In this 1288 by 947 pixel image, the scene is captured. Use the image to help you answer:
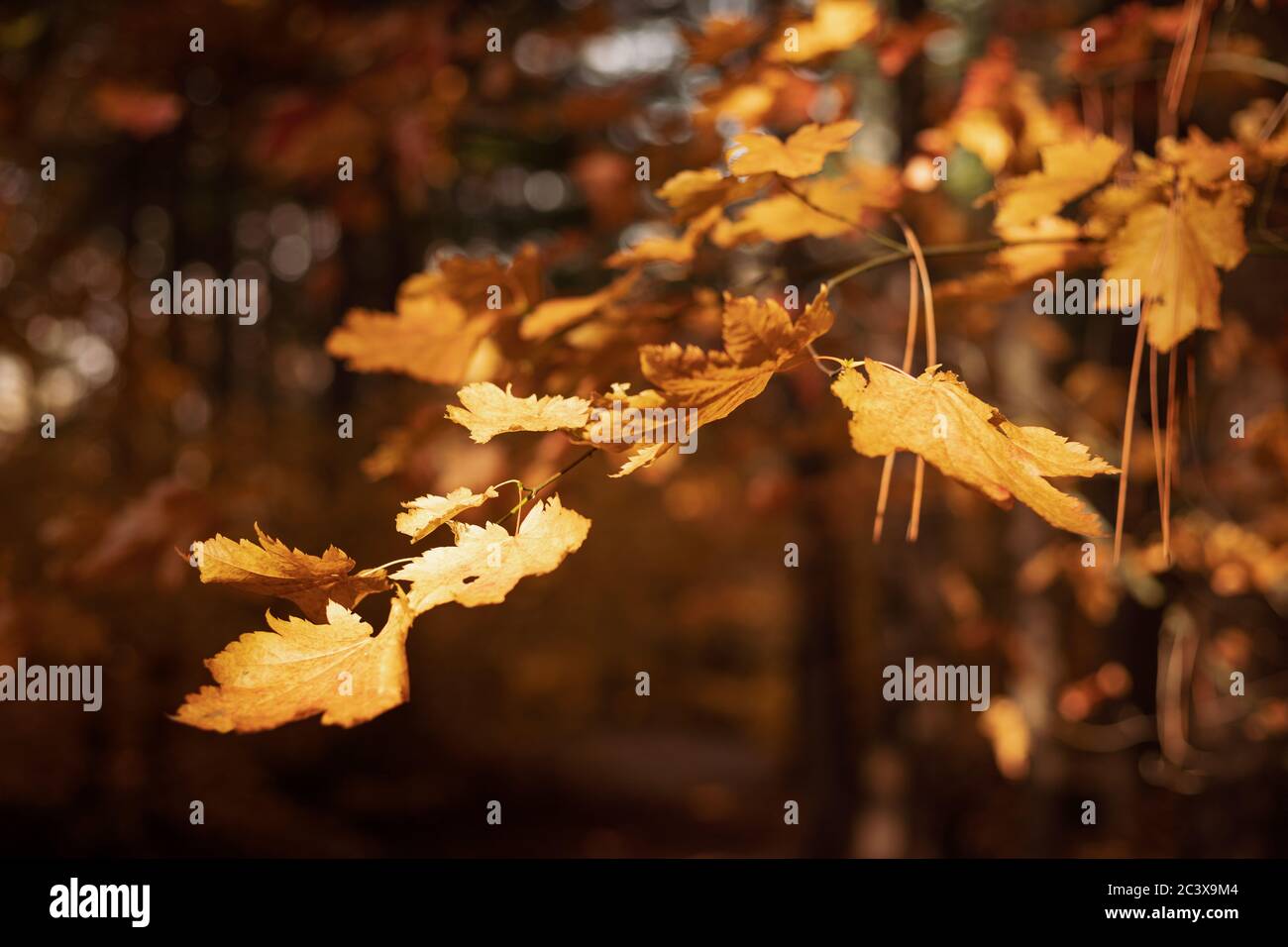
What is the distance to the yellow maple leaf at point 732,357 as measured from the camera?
0.84 meters

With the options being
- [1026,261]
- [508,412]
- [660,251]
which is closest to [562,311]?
[660,251]

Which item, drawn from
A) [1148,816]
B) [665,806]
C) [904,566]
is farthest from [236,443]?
[665,806]

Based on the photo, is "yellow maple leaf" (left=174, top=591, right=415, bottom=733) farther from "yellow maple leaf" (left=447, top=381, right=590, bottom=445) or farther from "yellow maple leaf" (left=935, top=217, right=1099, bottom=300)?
"yellow maple leaf" (left=935, top=217, right=1099, bottom=300)

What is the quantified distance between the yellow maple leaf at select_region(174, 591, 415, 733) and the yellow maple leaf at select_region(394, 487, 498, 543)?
79mm

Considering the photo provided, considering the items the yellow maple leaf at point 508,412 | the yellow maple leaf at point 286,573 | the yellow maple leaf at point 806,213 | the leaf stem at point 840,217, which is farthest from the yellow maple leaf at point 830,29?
the yellow maple leaf at point 286,573

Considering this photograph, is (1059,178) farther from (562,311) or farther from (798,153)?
(562,311)

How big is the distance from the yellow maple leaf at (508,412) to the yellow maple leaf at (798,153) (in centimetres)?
41

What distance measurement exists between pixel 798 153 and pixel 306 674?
0.82 metres

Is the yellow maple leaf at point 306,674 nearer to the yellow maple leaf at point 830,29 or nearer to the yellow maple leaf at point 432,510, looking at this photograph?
the yellow maple leaf at point 432,510

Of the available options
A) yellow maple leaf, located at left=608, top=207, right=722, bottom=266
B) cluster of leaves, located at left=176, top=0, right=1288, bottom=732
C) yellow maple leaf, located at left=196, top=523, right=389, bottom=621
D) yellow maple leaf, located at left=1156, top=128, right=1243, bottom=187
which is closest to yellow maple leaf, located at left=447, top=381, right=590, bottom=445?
cluster of leaves, located at left=176, top=0, right=1288, bottom=732

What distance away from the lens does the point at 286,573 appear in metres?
0.89

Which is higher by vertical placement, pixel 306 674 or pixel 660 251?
pixel 660 251

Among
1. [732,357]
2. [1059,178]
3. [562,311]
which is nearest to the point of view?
Result: [732,357]
